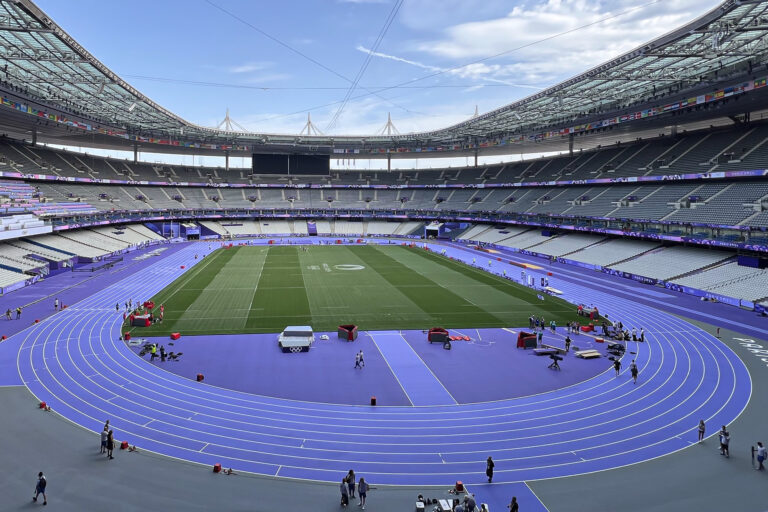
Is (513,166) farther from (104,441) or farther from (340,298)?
(104,441)

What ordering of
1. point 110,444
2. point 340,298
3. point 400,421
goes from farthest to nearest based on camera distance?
1. point 340,298
2. point 400,421
3. point 110,444

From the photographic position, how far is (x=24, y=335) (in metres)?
24.4

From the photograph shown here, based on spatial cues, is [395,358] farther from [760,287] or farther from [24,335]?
[760,287]

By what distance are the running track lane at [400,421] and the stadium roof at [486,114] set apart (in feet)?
68.8

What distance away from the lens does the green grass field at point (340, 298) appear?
92.6 feet

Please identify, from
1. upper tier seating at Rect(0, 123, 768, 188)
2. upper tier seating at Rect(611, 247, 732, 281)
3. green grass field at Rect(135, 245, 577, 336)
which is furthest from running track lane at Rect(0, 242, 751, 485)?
upper tier seating at Rect(0, 123, 768, 188)

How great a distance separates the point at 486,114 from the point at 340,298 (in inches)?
1385

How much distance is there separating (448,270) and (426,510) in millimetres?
38318

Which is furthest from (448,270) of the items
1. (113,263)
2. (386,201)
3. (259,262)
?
(386,201)

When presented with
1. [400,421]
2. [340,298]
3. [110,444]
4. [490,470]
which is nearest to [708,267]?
[340,298]

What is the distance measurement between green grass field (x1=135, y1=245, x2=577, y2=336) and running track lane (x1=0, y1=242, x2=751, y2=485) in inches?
293

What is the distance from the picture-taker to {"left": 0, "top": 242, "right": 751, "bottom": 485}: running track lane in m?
13.3

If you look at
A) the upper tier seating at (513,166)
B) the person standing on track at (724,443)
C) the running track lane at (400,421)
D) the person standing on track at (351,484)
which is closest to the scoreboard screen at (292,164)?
the upper tier seating at (513,166)

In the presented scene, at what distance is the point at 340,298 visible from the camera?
34812mm
